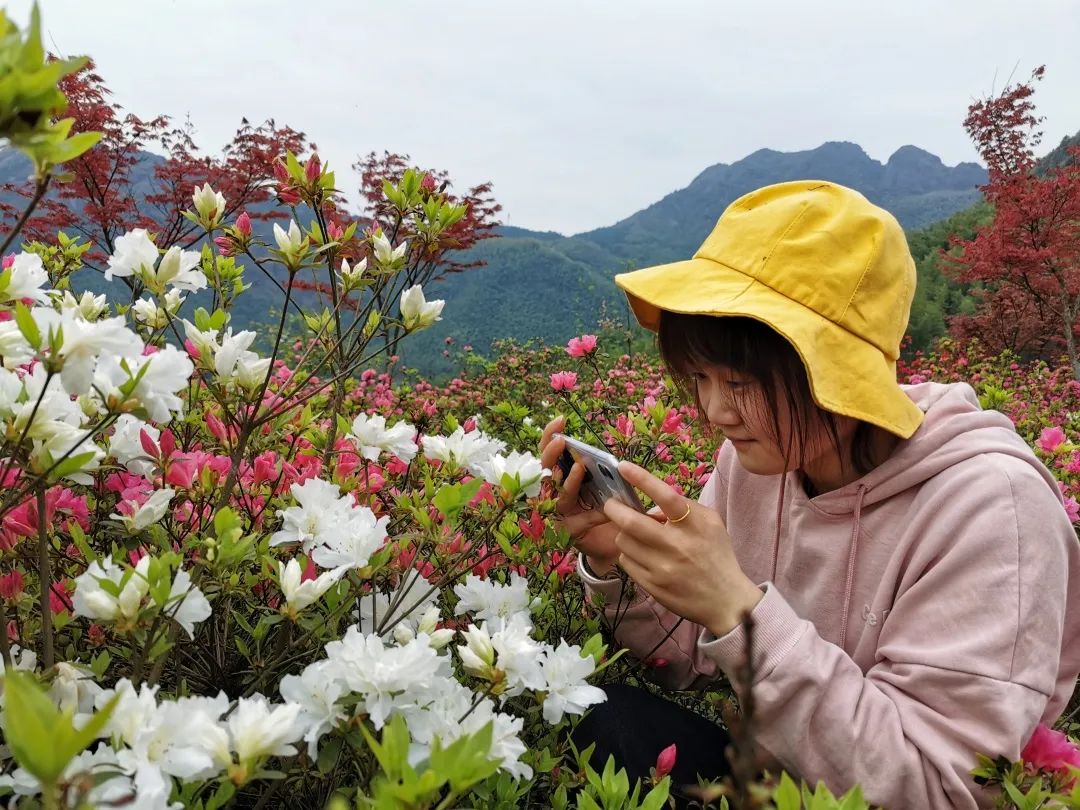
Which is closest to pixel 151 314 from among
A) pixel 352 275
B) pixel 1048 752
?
pixel 352 275

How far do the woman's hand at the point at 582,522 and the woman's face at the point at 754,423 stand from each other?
10.7 inches

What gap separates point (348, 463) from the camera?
1388mm

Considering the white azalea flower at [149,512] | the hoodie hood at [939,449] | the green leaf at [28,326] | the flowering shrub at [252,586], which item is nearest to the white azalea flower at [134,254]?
the flowering shrub at [252,586]

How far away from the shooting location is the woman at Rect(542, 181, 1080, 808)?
1.01 meters

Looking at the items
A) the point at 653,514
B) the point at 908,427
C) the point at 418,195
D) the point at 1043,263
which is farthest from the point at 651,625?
the point at 1043,263

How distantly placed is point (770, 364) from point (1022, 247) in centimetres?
800

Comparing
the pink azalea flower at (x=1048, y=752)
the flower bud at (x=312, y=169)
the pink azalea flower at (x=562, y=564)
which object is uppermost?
the flower bud at (x=312, y=169)

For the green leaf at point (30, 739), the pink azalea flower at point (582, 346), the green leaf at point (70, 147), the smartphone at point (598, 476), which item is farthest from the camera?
the pink azalea flower at point (582, 346)

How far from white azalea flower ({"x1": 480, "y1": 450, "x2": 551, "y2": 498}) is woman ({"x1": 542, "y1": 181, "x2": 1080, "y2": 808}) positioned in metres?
0.16

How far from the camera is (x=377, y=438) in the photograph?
1179 mm

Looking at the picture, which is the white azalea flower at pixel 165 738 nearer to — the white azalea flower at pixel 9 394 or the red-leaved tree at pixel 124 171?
the white azalea flower at pixel 9 394

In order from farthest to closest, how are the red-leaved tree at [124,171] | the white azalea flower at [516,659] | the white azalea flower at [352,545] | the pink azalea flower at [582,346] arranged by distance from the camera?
the red-leaved tree at [124,171] < the pink azalea flower at [582,346] < the white azalea flower at [352,545] < the white azalea flower at [516,659]

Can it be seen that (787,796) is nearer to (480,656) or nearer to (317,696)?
(480,656)

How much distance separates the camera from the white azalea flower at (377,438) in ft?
3.81
